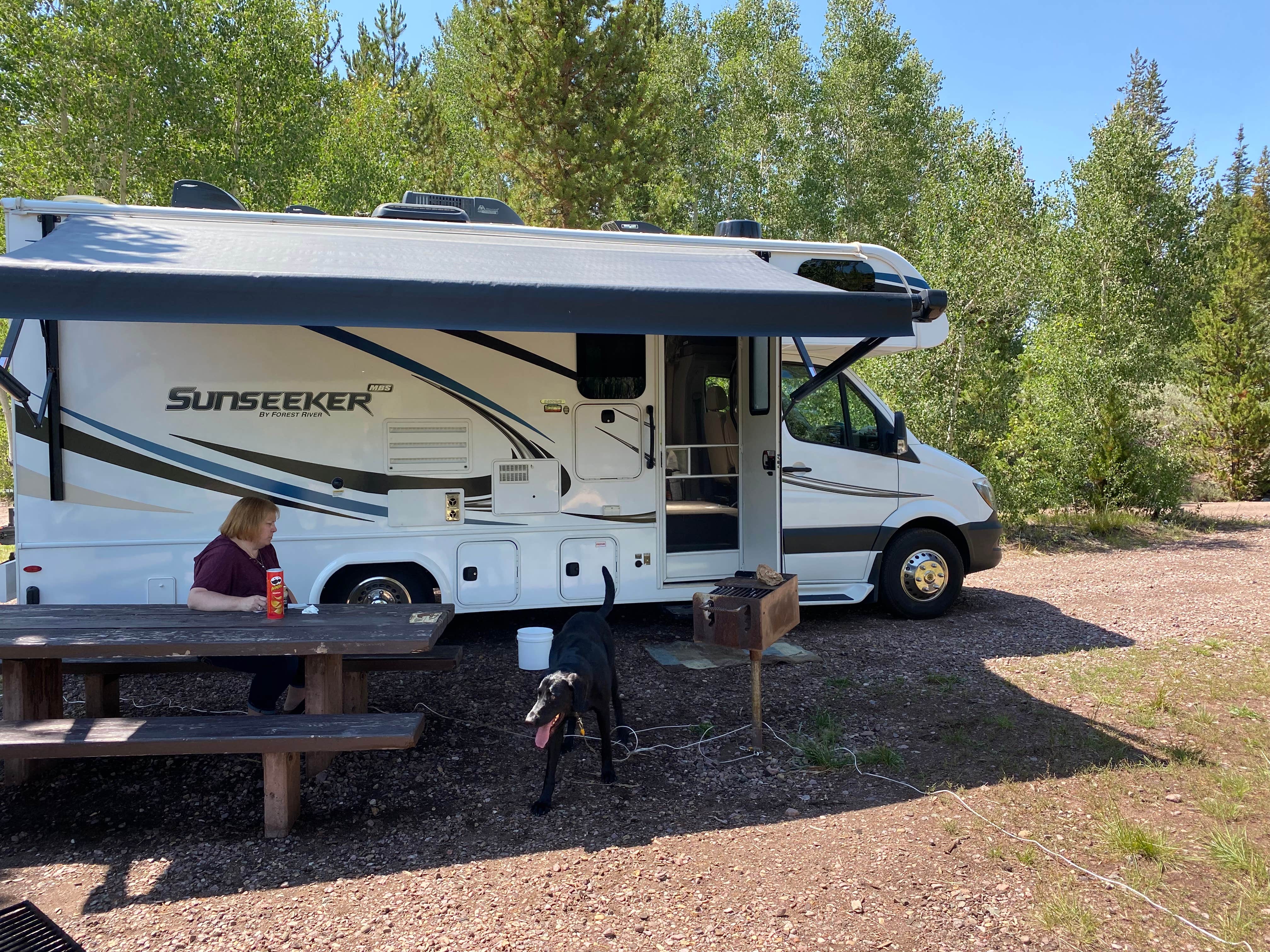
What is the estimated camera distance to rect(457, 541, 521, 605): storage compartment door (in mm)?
5637

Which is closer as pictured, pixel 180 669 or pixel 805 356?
pixel 180 669

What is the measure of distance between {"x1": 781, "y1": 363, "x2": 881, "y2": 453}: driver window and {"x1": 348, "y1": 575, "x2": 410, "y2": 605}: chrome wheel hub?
9.79 ft

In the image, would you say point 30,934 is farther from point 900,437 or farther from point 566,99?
point 566,99

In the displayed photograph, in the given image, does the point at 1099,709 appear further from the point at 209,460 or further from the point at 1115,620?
the point at 209,460

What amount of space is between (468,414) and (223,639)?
2492 mm

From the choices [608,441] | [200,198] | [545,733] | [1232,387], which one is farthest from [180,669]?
[1232,387]

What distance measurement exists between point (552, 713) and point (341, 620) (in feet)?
3.77

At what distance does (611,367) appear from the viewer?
5969 mm

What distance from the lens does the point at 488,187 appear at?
19.7 metres

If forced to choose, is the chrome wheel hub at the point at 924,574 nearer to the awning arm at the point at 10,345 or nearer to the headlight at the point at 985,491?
the headlight at the point at 985,491

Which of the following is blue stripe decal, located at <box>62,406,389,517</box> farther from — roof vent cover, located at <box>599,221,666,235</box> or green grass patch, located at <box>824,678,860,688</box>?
green grass patch, located at <box>824,678,860,688</box>

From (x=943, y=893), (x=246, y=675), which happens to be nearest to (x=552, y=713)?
(x=943, y=893)

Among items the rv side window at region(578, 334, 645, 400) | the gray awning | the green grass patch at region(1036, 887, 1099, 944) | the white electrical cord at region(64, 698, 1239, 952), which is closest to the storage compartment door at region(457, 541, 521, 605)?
the white electrical cord at region(64, 698, 1239, 952)

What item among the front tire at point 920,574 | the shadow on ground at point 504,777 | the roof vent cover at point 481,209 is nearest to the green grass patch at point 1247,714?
the shadow on ground at point 504,777
